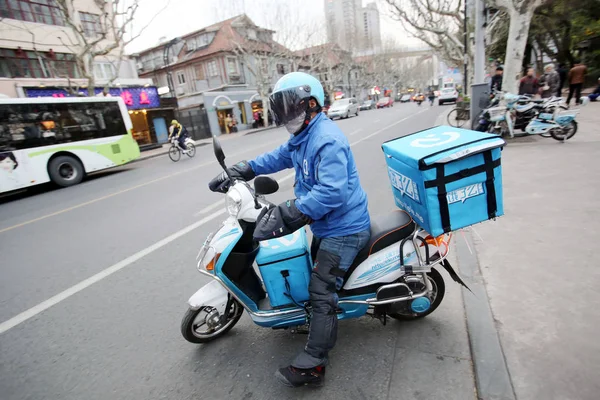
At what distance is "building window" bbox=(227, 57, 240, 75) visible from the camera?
3428 cm

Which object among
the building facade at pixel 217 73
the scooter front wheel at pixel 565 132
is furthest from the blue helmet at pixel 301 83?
the building facade at pixel 217 73

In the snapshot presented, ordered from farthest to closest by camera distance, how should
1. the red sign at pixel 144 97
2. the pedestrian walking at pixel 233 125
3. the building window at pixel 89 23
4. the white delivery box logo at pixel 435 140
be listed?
the pedestrian walking at pixel 233 125, the red sign at pixel 144 97, the building window at pixel 89 23, the white delivery box logo at pixel 435 140

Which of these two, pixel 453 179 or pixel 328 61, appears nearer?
pixel 453 179

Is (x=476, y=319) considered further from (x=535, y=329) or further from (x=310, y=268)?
(x=310, y=268)

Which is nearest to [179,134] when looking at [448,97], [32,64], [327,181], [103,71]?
[32,64]

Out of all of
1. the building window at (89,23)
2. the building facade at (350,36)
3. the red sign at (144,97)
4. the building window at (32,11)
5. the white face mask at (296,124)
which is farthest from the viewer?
the building facade at (350,36)

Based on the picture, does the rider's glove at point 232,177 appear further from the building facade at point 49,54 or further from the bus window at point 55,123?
the building facade at point 49,54

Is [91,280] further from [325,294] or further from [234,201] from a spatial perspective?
[325,294]

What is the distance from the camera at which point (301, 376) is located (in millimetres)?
2098

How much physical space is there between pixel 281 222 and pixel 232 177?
738 mm

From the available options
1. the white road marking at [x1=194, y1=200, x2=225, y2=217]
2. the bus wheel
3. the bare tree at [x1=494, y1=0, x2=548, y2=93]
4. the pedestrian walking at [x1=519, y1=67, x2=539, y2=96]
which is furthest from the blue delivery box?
the bus wheel

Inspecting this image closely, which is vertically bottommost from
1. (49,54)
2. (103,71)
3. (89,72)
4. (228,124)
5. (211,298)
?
(211,298)

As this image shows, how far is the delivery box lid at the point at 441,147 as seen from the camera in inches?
77.9

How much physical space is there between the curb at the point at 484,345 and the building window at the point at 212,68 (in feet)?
117
